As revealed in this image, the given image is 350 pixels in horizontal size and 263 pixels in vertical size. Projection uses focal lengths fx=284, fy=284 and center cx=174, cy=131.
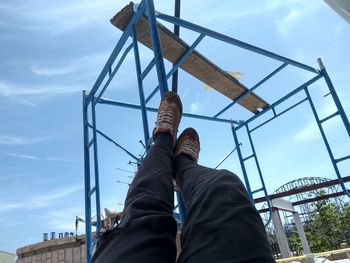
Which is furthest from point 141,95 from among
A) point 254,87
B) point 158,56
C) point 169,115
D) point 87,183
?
point 254,87

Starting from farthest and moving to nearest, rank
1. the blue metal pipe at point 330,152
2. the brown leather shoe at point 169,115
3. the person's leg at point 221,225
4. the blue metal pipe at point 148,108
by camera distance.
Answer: the blue metal pipe at point 148,108 < the blue metal pipe at point 330,152 < the brown leather shoe at point 169,115 < the person's leg at point 221,225

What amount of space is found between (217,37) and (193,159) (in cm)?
146

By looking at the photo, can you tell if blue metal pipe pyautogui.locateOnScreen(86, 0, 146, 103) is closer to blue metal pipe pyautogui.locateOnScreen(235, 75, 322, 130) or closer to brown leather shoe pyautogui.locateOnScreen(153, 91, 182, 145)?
brown leather shoe pyautogui.locateOnScreen(153, 91, 182, 145)

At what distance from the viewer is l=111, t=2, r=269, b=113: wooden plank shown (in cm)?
255

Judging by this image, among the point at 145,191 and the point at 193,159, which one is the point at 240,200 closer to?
the point at 145,191

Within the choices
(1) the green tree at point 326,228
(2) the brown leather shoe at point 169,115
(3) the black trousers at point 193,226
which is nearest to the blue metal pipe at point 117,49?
(2) the brown leather shoe at point 169,115

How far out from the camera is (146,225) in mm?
978

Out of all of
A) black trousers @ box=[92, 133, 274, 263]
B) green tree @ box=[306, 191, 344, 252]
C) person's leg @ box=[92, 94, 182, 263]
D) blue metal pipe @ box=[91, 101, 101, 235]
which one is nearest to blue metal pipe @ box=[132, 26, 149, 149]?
person's leg @ box=[92, 94, 182, 263]

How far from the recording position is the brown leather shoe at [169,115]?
5.69ft

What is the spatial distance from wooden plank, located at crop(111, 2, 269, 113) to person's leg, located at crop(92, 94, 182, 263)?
5.37ft

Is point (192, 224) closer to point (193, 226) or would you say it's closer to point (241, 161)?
point (193, 226)

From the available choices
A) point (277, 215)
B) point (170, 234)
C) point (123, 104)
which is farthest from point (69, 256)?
point (170, 234)

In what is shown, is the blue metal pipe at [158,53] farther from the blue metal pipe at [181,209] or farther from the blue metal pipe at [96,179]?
the blue metal pipe at [96,179]

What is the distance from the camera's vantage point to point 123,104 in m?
3.49
